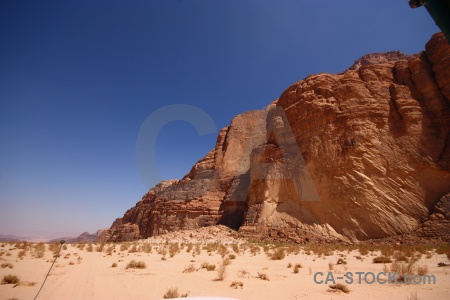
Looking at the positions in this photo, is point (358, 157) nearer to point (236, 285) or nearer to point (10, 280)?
point (236, 285)

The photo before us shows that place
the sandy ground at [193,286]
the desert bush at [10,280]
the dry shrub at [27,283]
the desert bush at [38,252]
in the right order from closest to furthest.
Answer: the sandy ground at [193,286]
the dry shrub at [27,283]
the desert bush at [10,280]
the desert bush at [38,252]

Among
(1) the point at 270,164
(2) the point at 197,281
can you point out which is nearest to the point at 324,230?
(1) the point at 270,164

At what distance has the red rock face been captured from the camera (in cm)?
2452

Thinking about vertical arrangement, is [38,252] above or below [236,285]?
above

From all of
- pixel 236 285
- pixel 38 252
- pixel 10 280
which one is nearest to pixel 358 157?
pixel 236 285

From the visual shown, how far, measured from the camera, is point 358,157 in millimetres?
27547

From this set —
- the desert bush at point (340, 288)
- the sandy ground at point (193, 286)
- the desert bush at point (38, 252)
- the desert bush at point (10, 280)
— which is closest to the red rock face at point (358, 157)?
the sandy ground at point (193, 286)

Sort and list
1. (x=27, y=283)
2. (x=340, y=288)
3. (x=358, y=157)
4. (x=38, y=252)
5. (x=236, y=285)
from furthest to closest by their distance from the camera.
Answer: (x=358, y=157), (x=38, y=252), (x=27, y=283), (x=236, y=285), (x=340, y=288)

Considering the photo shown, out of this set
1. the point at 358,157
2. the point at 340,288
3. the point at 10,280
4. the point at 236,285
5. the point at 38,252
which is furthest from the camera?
the point at 358,157

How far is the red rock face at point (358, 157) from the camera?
2452cm

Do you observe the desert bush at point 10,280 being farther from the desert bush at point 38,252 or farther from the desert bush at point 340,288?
the desert bush at point 340,288

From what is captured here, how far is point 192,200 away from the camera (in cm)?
4634

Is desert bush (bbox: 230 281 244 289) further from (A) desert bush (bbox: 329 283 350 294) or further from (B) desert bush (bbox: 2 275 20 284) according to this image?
(B) desert bush (bbox: 2 275 20 284)

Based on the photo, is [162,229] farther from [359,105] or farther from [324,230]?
[359,105]
